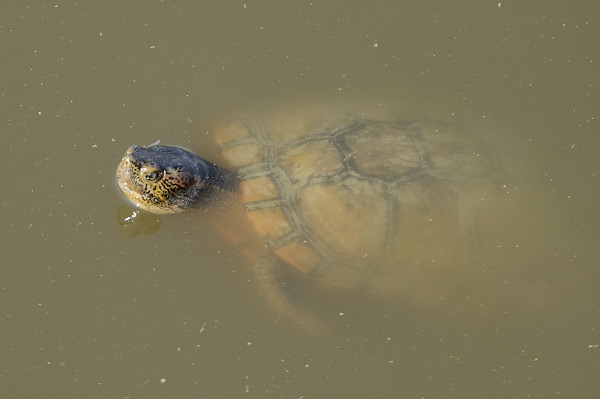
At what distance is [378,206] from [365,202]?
84mm

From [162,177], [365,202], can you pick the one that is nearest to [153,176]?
[162,177]

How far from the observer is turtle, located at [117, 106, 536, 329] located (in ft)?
11.6

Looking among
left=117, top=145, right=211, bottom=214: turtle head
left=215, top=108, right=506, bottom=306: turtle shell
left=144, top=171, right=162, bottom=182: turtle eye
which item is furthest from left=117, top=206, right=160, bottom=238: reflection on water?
left=215, top=108, right=506, bottom=306: turtle shell

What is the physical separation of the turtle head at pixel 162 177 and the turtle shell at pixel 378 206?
341 mm

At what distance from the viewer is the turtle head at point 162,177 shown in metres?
3.62

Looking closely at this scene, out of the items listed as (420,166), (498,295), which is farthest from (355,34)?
(498,295)

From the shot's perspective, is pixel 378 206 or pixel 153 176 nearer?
pixel 378 206

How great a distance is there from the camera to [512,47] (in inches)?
180

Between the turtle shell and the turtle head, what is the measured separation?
34 centimetres

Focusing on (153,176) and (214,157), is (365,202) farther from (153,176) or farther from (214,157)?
(153,176)

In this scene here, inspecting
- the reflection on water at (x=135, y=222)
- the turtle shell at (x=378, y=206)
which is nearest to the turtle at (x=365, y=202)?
the turtle shell at (x=378, y=206)

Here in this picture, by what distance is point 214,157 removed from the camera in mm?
3965

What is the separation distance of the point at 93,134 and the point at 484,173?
2649 millimetres

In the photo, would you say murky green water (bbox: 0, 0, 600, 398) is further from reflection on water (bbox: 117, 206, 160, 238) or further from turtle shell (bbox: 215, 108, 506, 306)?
turtle shell (bbox: 215, 108, 506, 306)
